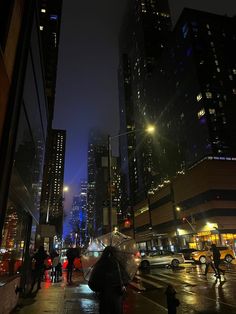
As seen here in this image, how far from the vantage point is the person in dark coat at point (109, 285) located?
200 inches

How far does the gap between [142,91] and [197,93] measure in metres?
74.1

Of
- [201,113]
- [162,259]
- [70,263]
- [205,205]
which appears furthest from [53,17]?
[70,263]

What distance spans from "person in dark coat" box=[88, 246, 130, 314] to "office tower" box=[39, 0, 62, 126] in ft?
193

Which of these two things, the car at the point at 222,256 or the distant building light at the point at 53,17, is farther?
the distant building light at the point at 53,17

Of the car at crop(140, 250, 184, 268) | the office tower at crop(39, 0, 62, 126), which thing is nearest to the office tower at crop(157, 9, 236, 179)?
the office tower at crop(39, 0, 62, 126)

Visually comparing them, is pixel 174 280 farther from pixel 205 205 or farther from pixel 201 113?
pixel 201 113

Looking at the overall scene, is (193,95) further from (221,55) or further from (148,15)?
(148,15)

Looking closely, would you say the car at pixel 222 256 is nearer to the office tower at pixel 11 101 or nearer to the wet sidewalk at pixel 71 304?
the wet sidewalk at pixel 71 304

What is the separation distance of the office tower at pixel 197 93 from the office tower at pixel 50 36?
44002 mm

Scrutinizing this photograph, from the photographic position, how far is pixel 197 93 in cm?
9144

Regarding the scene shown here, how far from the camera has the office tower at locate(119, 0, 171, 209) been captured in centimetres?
14838

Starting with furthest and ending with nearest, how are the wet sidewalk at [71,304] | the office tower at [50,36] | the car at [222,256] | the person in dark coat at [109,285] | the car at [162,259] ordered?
the office tower at [50,36] → the car at [222,256] → the car at [162,259] → the wet sidewalk at [71,304] → the person in dark coat at [109,285]

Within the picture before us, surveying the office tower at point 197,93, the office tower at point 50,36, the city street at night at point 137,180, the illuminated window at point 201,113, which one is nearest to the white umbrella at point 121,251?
the city street at night at point 137,180

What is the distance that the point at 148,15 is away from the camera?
18388 centimetres
